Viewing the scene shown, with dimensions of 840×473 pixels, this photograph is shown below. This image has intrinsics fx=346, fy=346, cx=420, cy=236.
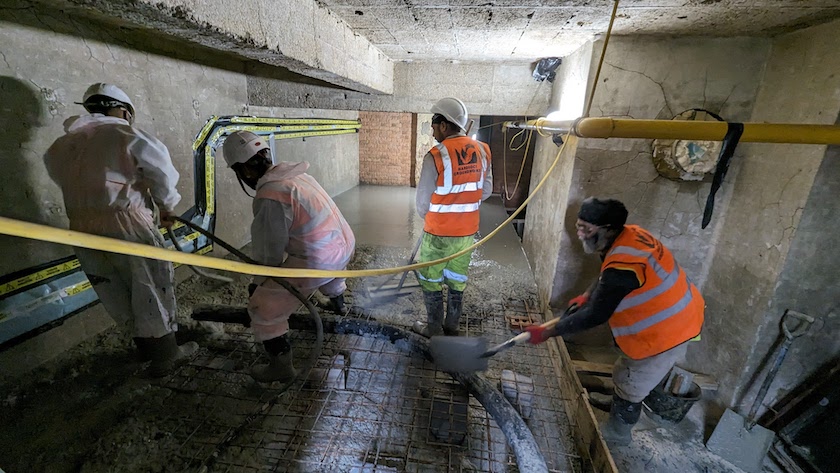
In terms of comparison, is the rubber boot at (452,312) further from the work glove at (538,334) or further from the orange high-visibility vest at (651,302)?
the orange high-visibility vest at (651,302)

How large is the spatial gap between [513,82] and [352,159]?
5.76m

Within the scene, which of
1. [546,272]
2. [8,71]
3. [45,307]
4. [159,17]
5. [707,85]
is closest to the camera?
[159,17]

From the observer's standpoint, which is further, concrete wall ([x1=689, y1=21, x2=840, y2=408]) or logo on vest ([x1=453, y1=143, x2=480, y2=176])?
logo on vest ([x1=453, y1=143, x2=480, y2=176])

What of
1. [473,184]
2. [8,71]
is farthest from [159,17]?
[473,184]

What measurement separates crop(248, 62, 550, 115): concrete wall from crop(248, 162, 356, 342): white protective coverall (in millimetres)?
2369

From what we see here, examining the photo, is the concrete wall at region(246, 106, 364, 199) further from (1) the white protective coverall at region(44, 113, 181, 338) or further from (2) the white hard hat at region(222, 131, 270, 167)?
(2) the white hard hat at region(222, 131, 270, 167)

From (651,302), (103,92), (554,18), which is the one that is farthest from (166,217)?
(651,302)

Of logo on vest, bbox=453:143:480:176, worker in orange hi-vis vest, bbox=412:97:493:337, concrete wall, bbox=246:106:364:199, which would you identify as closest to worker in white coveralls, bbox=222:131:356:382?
worker in orange hi-vis vest, bbox=412:97:493:337

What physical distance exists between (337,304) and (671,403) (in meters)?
2.59

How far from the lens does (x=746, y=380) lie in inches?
97.9

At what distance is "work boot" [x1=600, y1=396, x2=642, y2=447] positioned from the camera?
7.28 ft

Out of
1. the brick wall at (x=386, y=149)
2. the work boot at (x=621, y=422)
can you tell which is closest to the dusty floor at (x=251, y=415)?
the work boot at (x=621, y=422)

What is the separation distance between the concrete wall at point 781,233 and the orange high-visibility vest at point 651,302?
775mm

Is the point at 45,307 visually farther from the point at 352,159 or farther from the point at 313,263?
the point at 352,159
